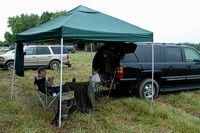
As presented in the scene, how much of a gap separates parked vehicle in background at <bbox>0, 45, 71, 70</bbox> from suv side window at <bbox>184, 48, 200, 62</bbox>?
877cm

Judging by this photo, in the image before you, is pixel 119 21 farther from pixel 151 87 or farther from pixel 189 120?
pixel 189 120

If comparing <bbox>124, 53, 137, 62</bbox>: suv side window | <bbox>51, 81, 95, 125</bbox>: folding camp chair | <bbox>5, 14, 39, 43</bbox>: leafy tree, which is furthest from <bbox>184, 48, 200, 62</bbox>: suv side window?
<bbox>5, 14, 39, 43</bbox>: leafy tree

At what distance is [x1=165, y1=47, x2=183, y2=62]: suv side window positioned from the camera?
25.7ft

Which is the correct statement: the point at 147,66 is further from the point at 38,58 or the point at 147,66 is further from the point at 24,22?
the point at 24,22

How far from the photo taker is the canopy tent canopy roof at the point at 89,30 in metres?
5.18

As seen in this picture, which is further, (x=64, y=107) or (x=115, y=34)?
(x=115, y=34)

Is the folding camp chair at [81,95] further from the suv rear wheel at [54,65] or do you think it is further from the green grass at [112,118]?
the suv rear wheel at [54,65]

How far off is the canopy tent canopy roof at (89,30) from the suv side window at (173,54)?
156 centimetres

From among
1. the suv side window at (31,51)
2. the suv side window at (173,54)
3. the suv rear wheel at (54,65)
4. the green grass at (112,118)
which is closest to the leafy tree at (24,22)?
the suv rear wheel at (54,65)

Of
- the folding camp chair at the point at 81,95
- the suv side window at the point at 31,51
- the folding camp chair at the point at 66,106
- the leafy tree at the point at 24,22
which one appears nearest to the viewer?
the folding camp chair at the point at 66,106

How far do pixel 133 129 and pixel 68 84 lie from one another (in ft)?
6.21

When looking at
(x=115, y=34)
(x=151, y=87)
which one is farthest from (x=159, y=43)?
(x=115, y=34)

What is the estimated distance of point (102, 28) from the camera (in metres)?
5.81

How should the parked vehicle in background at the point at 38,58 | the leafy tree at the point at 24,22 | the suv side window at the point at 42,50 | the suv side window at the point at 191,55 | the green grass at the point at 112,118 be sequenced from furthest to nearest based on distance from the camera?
the leafy tree at the point at 24,22
the suv side window at the point at 42,50
the parked vehicle in background at the point at 38,58
the suv side window at the point at 191,55
the green grass at the point at 112,118
